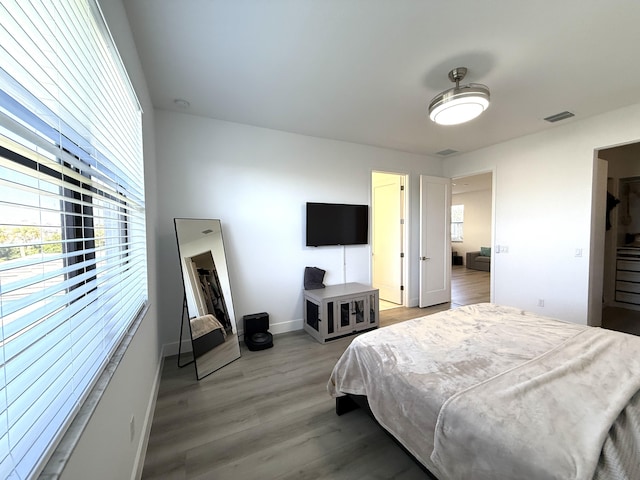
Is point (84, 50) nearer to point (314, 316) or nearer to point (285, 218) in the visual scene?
point (285, 218)

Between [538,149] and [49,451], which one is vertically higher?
[538,149]

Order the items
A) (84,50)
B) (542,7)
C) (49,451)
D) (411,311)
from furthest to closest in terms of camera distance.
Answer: (411,311) → (542,7) → (84,50) → (49,451)

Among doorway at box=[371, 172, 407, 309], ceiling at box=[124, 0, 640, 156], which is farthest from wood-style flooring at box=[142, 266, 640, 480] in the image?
ceiling at box=[124, 0, 640, 156]

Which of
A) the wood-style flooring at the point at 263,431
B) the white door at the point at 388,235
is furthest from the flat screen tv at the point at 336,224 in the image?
the wood-style flooring at the point at 263,431

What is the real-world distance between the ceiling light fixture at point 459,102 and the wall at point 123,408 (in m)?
2.20

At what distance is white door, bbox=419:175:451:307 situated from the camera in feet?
14.8

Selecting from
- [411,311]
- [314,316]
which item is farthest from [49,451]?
[411,311]

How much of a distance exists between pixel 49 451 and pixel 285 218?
3.00 m

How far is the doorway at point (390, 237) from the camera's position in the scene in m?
4.68

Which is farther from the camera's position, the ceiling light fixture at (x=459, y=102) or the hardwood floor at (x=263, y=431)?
the ceiling light fixture at (x=459, y=102)

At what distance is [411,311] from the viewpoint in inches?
172

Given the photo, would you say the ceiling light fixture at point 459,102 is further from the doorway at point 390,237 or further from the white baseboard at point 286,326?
the white baseboard at point 286,326

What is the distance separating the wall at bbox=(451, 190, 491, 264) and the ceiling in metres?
6.49

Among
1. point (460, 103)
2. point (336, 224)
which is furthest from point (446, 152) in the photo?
point (460, 103)
